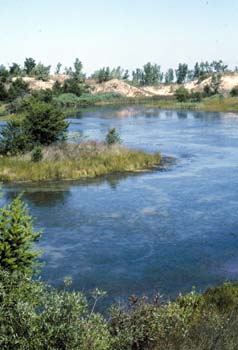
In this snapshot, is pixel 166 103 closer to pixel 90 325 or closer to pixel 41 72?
pixel 41 72

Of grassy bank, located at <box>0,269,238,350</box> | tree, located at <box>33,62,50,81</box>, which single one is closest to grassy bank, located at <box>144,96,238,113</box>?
tree, located at <box>33,62,50,81</box>

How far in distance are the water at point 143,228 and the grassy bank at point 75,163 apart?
2.09 meters

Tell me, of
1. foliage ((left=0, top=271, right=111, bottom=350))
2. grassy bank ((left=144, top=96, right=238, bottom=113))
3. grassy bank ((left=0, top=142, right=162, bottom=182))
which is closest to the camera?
foliage ((left=0, top=271, right=111, bottom=350))

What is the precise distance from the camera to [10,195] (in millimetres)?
37281

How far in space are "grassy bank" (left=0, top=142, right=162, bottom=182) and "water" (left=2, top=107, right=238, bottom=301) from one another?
2088 mm

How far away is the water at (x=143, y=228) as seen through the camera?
22.9 meters

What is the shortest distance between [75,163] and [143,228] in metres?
17.1

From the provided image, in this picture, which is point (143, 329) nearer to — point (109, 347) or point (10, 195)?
point (109, 347)

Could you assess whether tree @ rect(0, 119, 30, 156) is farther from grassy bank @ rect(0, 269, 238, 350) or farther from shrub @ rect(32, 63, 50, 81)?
shrub @ rect(32, 63, 50, 81)

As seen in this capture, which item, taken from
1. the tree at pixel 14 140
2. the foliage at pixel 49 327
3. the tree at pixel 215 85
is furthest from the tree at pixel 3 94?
the foliage at pixel 49 327

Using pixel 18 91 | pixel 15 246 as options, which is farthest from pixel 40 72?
pixel 15 246

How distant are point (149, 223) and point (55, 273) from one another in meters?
9.01

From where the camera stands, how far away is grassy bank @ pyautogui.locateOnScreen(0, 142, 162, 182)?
42.9 meters

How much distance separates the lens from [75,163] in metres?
45.7
